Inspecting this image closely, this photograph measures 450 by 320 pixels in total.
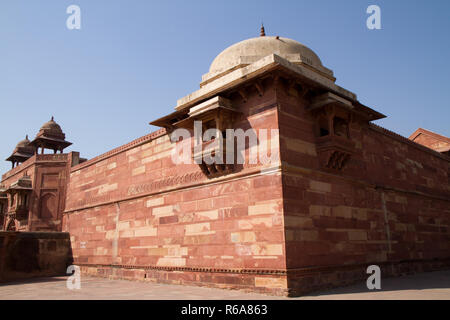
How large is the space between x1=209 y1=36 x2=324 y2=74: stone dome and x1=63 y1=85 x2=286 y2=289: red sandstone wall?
1.50 metres

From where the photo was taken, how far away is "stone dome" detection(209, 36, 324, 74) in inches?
332

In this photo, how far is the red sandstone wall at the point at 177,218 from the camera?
690 cm

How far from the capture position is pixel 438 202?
12.2m

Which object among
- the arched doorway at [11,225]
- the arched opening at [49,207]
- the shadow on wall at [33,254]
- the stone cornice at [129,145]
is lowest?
the shadow on wall at [33,254]

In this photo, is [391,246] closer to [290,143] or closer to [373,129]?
[373,129]

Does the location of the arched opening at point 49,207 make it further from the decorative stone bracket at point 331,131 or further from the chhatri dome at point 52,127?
the decorative stone bracket at point 331,131

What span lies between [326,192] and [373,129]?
137 inches

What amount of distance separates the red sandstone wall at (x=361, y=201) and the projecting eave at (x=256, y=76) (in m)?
0.60

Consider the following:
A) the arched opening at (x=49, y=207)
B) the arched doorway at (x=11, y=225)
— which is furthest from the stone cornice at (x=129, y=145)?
the arched doorway at (x=11, y=225)

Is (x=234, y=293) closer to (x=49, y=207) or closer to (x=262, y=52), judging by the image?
(x=262, y=52)

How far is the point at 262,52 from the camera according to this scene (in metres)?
8.71

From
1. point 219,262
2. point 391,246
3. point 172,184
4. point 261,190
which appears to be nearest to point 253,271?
point 219,262

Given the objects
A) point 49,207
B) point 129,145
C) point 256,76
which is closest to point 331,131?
point 256,76

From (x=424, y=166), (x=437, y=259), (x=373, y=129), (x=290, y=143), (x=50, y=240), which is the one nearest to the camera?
(x=290, y=143)
